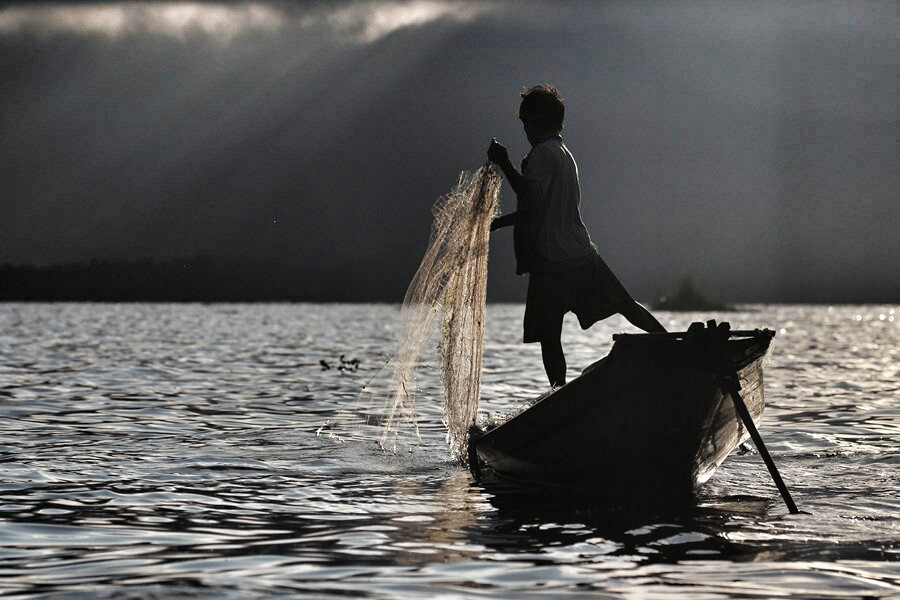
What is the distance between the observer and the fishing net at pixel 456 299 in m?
9.15

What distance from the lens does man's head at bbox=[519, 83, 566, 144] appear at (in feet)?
27.3

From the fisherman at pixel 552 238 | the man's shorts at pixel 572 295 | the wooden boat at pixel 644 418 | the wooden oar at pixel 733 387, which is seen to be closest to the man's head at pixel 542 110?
the fisherman at pixel 552 238

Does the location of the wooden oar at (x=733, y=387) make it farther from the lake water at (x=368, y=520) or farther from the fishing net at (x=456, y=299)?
the fishing net at (x=456, y=299)

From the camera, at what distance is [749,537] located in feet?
20.9

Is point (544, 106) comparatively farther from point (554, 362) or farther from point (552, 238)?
point (554, 362)

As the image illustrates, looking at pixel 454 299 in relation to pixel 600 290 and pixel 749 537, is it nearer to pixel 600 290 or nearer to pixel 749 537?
pixel 600 290

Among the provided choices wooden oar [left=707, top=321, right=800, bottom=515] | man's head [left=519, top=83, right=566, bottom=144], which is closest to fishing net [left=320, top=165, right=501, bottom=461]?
man's head [left=519, top=83, right=566, bottom=144]

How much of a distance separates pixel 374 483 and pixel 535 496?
1.45 meters

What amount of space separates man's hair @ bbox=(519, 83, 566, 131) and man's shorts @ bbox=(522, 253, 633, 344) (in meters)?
1.13

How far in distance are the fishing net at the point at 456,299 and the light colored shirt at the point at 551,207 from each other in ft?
2.64

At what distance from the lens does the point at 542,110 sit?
831 centimetres

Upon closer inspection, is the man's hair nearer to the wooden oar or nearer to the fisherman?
the fisherman

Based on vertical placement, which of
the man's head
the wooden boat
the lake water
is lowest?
the lake water

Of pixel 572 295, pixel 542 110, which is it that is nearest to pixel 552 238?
pixel 572 295
